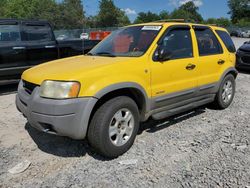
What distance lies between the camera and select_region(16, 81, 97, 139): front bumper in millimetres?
3504

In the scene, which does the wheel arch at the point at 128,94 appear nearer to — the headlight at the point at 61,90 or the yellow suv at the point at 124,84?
the yellow suv at the point at 124,84

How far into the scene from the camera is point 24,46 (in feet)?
25.4

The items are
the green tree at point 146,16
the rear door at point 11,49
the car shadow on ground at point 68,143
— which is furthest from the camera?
the green tree at point 146,16

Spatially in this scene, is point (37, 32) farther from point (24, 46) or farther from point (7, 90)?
point (7, 90)

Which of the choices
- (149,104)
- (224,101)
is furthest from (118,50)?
(224,101)

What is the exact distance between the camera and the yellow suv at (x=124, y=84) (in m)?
3.58

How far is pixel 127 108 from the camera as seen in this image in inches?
158

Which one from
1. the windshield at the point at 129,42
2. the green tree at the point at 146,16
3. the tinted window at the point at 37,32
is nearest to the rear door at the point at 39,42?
the tinted window at the point at 37,32

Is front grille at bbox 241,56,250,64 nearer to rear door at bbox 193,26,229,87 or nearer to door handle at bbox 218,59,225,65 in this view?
rear door at bbox 193,26,229,87

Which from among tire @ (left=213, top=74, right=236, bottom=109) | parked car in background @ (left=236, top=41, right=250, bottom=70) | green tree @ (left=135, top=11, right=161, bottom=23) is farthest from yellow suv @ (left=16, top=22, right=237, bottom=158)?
green tree @ (left=135, top=11, right=161, bottom=23)

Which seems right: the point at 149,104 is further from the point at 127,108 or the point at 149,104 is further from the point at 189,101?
the point at 189,101

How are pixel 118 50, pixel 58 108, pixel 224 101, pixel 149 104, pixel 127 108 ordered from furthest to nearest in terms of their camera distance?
pixel 224 101 → pixel 118 50 → pixel 149 104 → pixel 127 108 → pixel 58 108

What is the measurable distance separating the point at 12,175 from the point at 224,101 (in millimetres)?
4279

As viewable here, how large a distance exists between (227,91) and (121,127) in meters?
3.08
